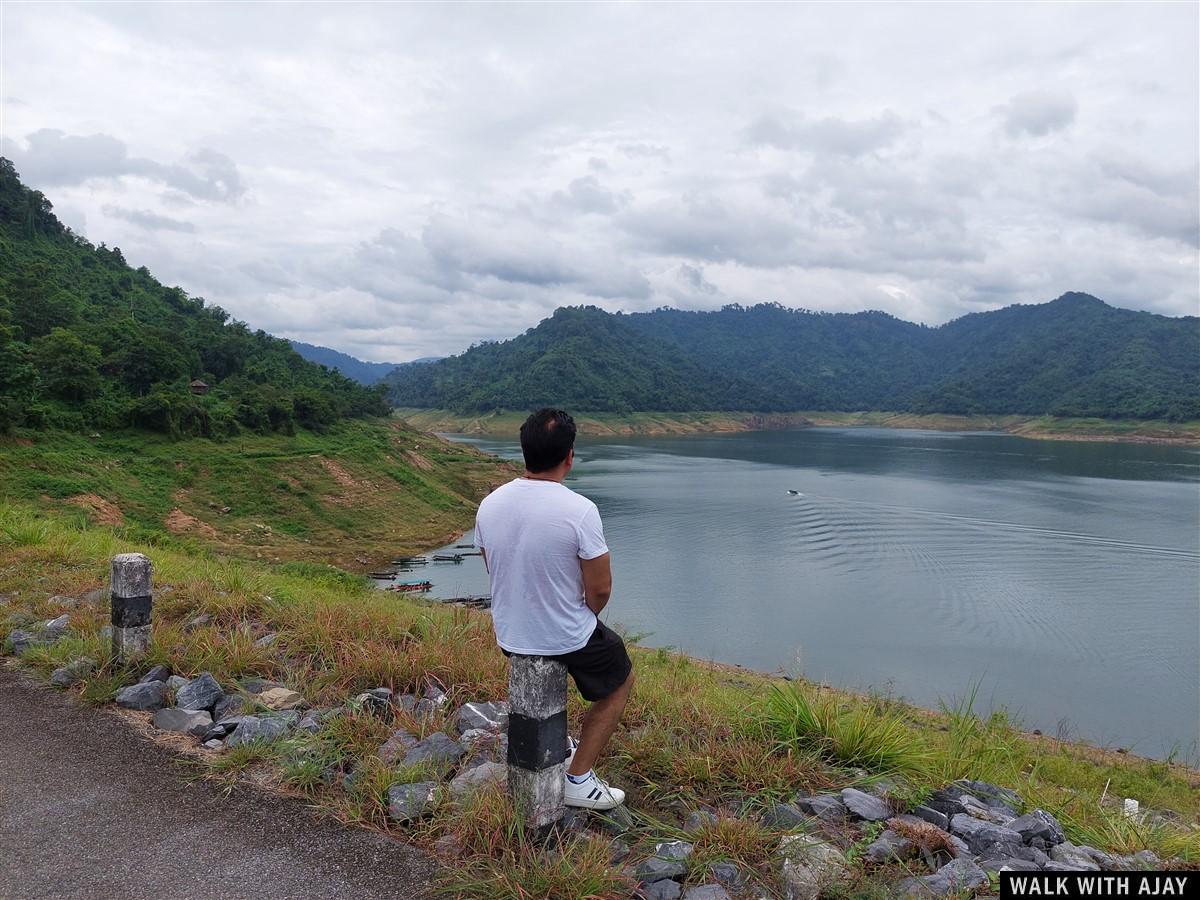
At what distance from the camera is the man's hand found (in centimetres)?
287

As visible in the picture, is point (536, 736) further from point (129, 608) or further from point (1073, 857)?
point (129, 608)

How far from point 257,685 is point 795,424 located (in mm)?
134412

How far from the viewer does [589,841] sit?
9.71 ft

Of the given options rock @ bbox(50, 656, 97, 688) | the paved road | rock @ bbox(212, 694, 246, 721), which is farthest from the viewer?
rock @ bbox(50, 656, 97, 688)

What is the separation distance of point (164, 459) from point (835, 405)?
142 m

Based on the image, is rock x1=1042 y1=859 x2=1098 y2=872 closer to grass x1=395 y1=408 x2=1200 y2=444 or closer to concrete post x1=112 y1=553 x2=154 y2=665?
concrete post x1=112 y1=553 x2=154 y2=665

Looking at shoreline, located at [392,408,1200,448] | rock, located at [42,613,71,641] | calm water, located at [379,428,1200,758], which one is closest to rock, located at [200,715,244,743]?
rock, located at [42,613,71,641]

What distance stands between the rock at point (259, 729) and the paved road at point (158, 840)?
0.98ft

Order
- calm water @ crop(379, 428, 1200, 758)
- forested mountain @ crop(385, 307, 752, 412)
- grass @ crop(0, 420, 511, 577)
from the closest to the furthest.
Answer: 1. calm water @ crop(379, 428, 1200, 758)
2. grass @ crop(0, 420, 511, 577)
3. forested mountain @ crop(385, 307, 752, 412)

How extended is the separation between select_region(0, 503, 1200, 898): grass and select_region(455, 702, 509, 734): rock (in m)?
0.10

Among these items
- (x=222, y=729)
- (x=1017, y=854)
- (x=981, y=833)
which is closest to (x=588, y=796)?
(x=981, y=833)

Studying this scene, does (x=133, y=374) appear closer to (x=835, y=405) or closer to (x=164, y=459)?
(x=164, y=459)

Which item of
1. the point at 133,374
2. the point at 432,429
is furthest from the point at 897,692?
the point at 432,429

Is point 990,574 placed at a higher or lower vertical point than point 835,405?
lower
